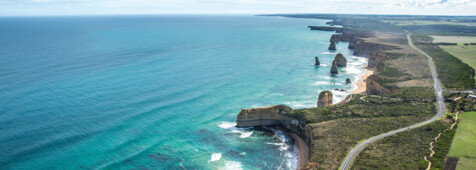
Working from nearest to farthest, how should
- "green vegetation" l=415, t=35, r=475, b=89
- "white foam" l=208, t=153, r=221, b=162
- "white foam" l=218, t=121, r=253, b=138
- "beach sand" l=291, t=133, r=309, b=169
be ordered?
"beach sand" l=291, t=133, r=309, b=169
"white foam" l=208, t=153, r=221, b=162
"white foam" l=218, t=121, r=253, b=138
"green vegetation" l=415, t=35, r=475, b=89

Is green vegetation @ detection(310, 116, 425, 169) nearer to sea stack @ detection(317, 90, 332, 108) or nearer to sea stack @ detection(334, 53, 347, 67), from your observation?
sea stack @ detection(317, 90, 332, 108)

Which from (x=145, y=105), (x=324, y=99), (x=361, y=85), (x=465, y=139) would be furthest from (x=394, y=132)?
(x=145, y=105)

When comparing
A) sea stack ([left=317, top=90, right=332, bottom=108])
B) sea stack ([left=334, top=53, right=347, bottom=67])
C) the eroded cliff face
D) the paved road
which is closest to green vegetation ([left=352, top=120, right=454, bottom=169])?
the paved road

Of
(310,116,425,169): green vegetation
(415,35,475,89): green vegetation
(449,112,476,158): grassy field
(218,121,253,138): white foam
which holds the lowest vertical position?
(218,121,253,138): white foam

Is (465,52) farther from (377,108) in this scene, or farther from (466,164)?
(466,164)

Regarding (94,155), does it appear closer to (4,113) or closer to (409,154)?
(4,113)

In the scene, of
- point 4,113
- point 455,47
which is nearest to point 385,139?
point 4,113

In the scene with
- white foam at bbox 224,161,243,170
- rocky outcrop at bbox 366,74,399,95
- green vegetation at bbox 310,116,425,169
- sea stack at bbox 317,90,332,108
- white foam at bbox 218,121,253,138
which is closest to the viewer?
green vegetation at bbox 310,116,425,169
